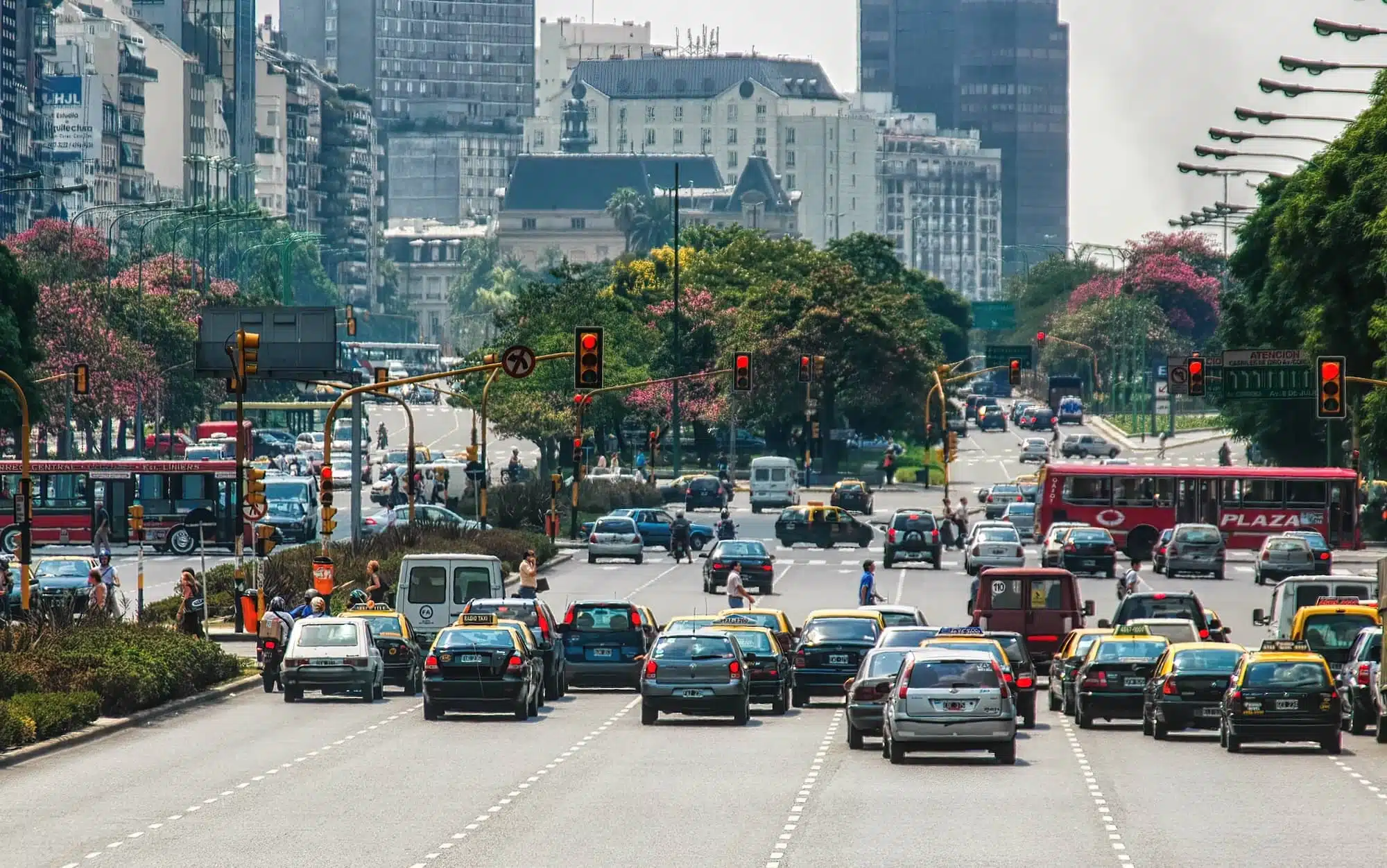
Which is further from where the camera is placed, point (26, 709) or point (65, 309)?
point (65, 309)

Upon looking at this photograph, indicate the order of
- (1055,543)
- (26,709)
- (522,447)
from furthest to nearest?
(522,447)
(1055,543)
(26,709)

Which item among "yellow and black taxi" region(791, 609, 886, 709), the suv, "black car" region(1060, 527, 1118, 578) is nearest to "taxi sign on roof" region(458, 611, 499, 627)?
"yellow and black taxi" region(791, 609, 886, 709)

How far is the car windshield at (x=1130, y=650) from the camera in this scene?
3684cm

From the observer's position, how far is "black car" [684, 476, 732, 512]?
333 feet

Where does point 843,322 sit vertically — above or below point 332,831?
above

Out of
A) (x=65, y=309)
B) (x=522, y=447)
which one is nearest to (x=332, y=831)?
(x=65, y=309)

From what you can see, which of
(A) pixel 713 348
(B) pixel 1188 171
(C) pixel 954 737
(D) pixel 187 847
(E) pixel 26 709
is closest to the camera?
(D) pixel 187 847

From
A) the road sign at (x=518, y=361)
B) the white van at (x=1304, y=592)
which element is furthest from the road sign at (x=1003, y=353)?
the white van at (x=1304, y=592)

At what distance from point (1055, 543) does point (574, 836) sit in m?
50.8

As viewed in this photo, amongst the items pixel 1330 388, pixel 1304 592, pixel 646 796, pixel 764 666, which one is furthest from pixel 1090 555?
pixel 646 796

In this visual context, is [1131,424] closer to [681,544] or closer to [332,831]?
[681,544]

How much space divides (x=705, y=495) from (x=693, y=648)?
66.1 m

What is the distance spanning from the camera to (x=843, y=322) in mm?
122875

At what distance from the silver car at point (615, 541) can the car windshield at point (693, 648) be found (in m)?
41.2
